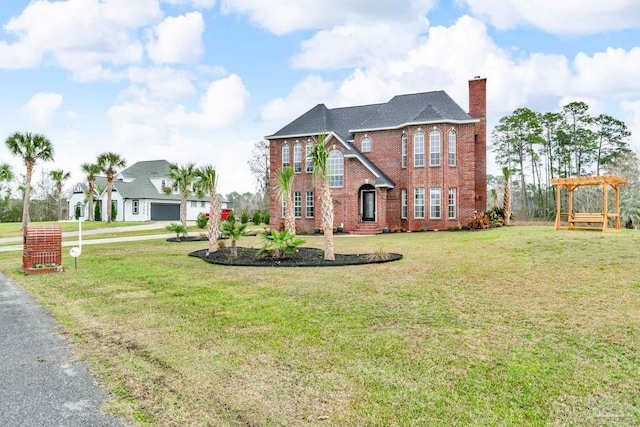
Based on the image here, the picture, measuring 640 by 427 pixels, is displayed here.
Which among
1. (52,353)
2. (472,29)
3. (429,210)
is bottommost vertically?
(52,353)

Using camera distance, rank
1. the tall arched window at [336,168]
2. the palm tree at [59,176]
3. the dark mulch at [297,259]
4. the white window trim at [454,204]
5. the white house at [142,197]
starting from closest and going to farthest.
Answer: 1. the dark mulch at [297,259]
2. the white window trim at [454,204]
3. the tall arched window at [336,168]
4. the white house at [142,197]
5. the palm tree at [59,176]

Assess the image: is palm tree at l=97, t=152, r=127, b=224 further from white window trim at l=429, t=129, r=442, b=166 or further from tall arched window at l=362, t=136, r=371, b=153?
white window trim at l=429, t=129, r=442, b=166

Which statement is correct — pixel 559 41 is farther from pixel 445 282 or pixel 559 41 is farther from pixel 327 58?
pixel 445 282

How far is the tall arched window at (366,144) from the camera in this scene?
2675cm

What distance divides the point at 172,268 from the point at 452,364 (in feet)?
30.8

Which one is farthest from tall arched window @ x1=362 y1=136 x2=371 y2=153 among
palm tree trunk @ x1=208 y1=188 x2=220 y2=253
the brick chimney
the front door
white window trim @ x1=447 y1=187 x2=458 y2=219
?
palm tree trunk @ x1=208 y1=188 x2=220 y2=253

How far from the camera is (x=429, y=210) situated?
79.9 feet

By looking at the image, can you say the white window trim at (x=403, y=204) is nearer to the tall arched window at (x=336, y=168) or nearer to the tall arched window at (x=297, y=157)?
the tall arched window at (x=336, y=168)

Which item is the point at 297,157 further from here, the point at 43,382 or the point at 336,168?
the point at 43,382

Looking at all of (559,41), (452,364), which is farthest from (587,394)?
(559,41)

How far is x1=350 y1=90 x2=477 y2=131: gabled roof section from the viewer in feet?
79.5

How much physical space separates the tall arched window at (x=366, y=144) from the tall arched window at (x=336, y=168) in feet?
7.84

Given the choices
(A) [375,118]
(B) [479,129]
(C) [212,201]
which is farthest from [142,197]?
(B) [479,129]

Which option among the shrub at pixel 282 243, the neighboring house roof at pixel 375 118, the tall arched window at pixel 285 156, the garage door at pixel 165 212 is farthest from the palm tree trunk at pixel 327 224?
the garage door at pixel 165 212
